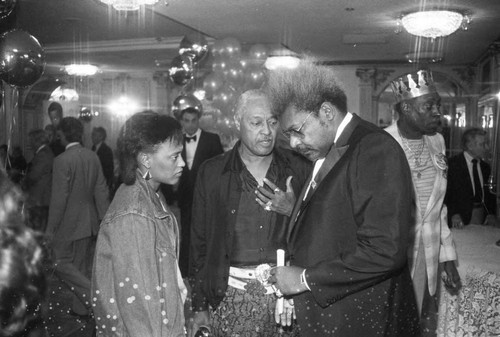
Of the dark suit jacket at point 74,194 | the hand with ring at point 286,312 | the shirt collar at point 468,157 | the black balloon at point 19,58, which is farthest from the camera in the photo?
the shirt collar at point 468,157

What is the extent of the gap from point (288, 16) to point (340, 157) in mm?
5740

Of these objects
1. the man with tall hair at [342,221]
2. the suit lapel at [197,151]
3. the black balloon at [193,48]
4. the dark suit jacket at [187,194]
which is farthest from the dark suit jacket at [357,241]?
the black balloon at [193,48]

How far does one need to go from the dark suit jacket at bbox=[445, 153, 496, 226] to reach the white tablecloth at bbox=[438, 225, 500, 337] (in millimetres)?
1995

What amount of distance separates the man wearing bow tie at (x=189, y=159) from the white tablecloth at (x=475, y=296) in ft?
8.28

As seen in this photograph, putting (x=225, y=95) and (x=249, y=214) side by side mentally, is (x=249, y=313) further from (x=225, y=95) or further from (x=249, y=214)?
(x=225, y=95)

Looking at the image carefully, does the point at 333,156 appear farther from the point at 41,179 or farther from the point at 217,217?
the point at 41,179

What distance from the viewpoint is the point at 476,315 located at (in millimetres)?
2816

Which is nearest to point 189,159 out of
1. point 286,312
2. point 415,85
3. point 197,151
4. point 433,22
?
point 197,151

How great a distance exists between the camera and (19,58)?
3.28 m

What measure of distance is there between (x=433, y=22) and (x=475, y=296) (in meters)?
4.21

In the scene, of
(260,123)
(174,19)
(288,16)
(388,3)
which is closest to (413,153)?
(260,123)

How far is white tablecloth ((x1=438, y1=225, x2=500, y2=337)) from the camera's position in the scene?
8.91 feet

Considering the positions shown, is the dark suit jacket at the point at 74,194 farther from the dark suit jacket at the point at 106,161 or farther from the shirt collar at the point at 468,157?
the shirt collar at the point at 468,157

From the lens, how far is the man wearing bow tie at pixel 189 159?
4.93m
